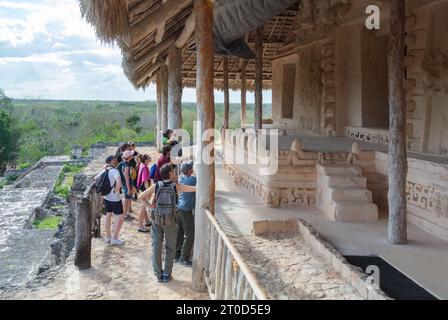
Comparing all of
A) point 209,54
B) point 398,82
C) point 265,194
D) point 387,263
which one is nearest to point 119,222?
point 265,194

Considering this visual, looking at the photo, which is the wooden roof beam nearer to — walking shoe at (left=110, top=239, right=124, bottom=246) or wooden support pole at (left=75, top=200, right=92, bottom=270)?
wooden support pole at (left=75, top=200, right=92, bottom=270)

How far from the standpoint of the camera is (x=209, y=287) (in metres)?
4.71

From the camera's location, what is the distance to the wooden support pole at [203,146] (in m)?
5.00

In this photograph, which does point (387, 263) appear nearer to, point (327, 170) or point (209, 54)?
point (327, 170)

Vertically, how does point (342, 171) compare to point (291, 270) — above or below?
above

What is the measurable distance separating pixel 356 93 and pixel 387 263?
5719 mm

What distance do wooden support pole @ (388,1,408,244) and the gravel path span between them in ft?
3.70

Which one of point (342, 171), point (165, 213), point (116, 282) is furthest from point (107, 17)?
point (342, 171)

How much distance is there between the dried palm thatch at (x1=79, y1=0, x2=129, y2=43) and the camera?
5.07 m

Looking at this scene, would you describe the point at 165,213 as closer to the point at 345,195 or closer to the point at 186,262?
the point at 186,262

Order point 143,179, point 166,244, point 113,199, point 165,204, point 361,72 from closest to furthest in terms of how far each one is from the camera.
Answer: point 165,204, point 166,244, point 113,199, point 143,179, point 361,72

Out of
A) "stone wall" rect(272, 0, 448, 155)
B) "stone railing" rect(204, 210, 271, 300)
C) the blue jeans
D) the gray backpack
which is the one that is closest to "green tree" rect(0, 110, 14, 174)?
"stone wall" rect(272, 0, 448, 155)

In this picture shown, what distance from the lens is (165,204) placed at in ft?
16.9

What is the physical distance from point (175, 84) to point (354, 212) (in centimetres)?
448
